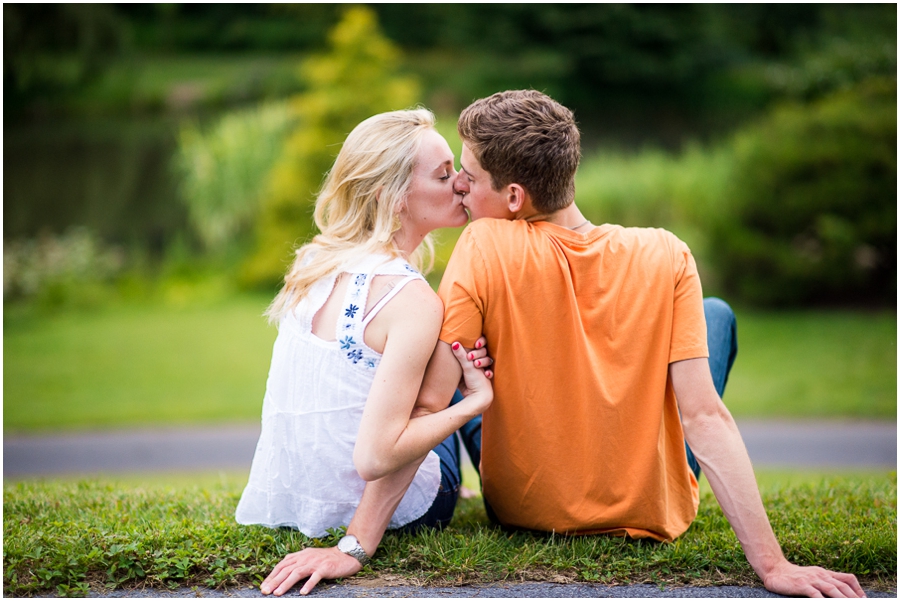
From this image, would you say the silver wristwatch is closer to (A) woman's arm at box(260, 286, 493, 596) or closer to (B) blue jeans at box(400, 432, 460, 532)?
(A) woman's arm at box(260, 286, 493, 596)

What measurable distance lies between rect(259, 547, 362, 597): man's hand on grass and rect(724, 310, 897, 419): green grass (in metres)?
5.91

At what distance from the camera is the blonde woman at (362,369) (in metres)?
2.22

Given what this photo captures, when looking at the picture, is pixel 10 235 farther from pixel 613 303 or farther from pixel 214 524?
pixel 613 303

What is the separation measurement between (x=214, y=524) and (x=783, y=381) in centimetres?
701

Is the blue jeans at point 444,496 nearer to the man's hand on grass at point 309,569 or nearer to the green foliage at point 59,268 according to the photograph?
the man's hand on grass at point 309,569

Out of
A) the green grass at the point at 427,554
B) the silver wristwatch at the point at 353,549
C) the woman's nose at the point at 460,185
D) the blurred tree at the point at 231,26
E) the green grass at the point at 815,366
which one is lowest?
the green grass at the point at 815,366

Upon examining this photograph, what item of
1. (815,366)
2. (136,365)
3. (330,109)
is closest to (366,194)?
(815,366)

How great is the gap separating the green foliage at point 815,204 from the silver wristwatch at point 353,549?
771 cm

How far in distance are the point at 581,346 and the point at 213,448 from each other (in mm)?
4987

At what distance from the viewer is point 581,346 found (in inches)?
91.4

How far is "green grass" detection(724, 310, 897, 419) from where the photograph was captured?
296 inches

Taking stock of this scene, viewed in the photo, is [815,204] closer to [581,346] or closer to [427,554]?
[581,346]

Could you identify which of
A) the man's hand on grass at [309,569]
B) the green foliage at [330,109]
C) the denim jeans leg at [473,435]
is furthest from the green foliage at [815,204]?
the man's hand on grass at [309,569]

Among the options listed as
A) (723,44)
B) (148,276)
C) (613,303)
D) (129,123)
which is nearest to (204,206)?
(148,276)
